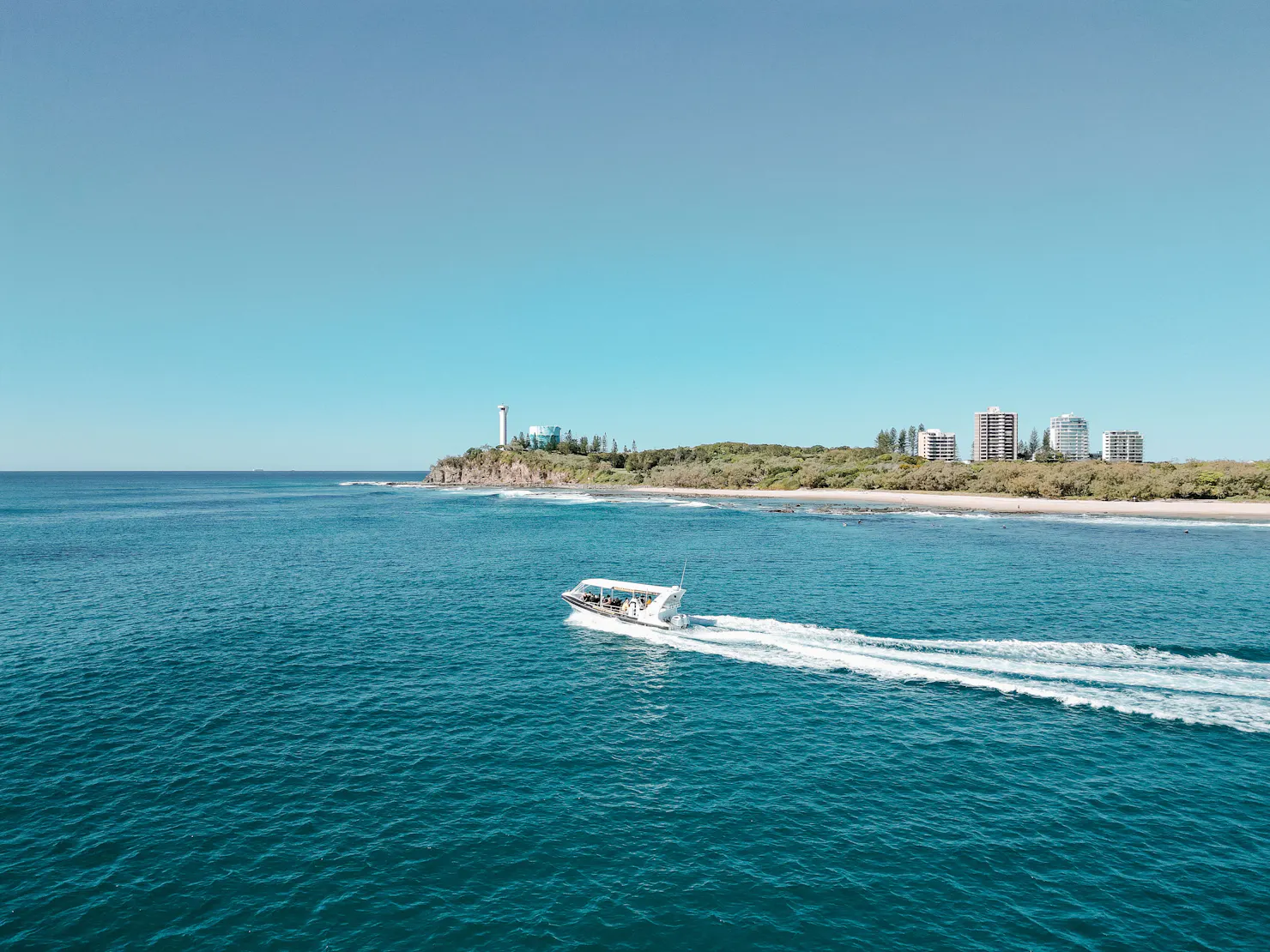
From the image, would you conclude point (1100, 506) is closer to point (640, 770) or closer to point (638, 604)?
point (638, 604)

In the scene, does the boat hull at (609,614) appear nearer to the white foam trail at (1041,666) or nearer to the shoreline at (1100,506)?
the white foam trail at (1041,666)

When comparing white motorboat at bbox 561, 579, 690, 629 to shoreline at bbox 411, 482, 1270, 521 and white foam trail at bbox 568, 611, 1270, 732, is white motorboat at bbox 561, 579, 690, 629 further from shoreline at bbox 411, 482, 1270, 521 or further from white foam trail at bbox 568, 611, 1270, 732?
shoreline at bbox 411, 482, 1270, 521

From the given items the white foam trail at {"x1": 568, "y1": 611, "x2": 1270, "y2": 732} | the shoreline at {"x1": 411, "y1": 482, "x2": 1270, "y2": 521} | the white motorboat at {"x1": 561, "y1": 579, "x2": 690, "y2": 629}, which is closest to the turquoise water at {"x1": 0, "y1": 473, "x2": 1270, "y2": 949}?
the white foam trail at {"x1": 568, "y1": 611, "x2": 1270, "y2": 732}

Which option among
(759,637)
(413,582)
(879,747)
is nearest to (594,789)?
(879,747)

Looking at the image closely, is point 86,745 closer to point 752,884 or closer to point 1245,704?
point 752,884

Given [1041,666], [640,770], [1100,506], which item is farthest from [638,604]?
[1100,506]
